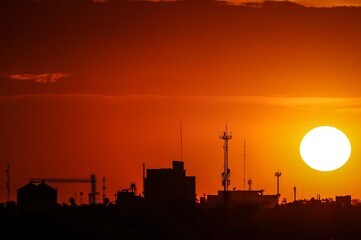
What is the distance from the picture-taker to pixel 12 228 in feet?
486

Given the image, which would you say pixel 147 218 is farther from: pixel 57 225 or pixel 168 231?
pixel 57 225

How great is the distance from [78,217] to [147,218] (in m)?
20.8

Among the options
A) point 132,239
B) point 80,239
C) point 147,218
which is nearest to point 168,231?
point 147,218

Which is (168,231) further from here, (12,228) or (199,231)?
(12,228)

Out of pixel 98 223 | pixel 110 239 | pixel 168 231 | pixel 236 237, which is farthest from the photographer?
pixel 236 237

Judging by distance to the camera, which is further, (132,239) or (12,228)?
(132,239)

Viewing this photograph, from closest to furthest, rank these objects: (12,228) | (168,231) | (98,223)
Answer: (12,228) → (98,223) → (168,231)

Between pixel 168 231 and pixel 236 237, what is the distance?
682 inches

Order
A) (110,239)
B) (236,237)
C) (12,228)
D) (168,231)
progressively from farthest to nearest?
(236,237), (168,231), (110,239), (12,228)

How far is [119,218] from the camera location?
188375 mm

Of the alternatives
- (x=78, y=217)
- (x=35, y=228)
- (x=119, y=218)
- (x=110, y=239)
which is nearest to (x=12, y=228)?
(x=35, y=228)

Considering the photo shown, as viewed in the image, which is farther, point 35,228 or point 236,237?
point 236,237

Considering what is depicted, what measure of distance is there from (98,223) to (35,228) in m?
22.9

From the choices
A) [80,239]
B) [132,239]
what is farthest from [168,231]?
[80,239]
